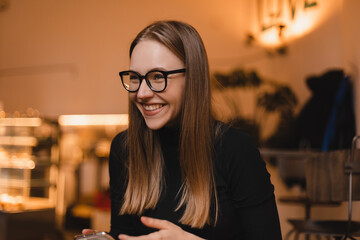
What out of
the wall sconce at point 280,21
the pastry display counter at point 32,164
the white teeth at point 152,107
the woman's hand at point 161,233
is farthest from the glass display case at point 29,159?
the woman's hand at point 161,233

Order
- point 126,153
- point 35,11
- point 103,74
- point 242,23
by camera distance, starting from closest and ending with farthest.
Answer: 1. point 126,153
2. point 242,23
3. point 103,74
4. point 35,11

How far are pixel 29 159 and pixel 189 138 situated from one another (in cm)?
391

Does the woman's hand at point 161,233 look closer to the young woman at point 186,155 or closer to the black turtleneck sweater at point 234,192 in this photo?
the young woman at point 186,155

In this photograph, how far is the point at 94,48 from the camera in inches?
259

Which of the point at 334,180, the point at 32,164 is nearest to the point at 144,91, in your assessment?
the point at 334,180

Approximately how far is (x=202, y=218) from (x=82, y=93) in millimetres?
5676

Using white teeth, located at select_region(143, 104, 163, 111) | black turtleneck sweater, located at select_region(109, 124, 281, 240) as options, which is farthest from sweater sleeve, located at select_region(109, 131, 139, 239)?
white teeth, located at select_region(143, 104, 163, 111)

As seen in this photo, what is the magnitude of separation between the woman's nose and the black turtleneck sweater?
22 cm

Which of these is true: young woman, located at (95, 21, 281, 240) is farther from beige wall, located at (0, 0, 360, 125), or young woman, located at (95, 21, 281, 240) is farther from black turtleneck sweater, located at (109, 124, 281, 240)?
beige wall, located at (0, 0, 360, 125)

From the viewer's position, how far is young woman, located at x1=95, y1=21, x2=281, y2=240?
116cm

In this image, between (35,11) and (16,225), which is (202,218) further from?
(35,11)

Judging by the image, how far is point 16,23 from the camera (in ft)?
23.9

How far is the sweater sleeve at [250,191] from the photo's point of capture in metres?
1.18

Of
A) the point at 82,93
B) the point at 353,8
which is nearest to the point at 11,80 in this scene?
the point at 82,93
